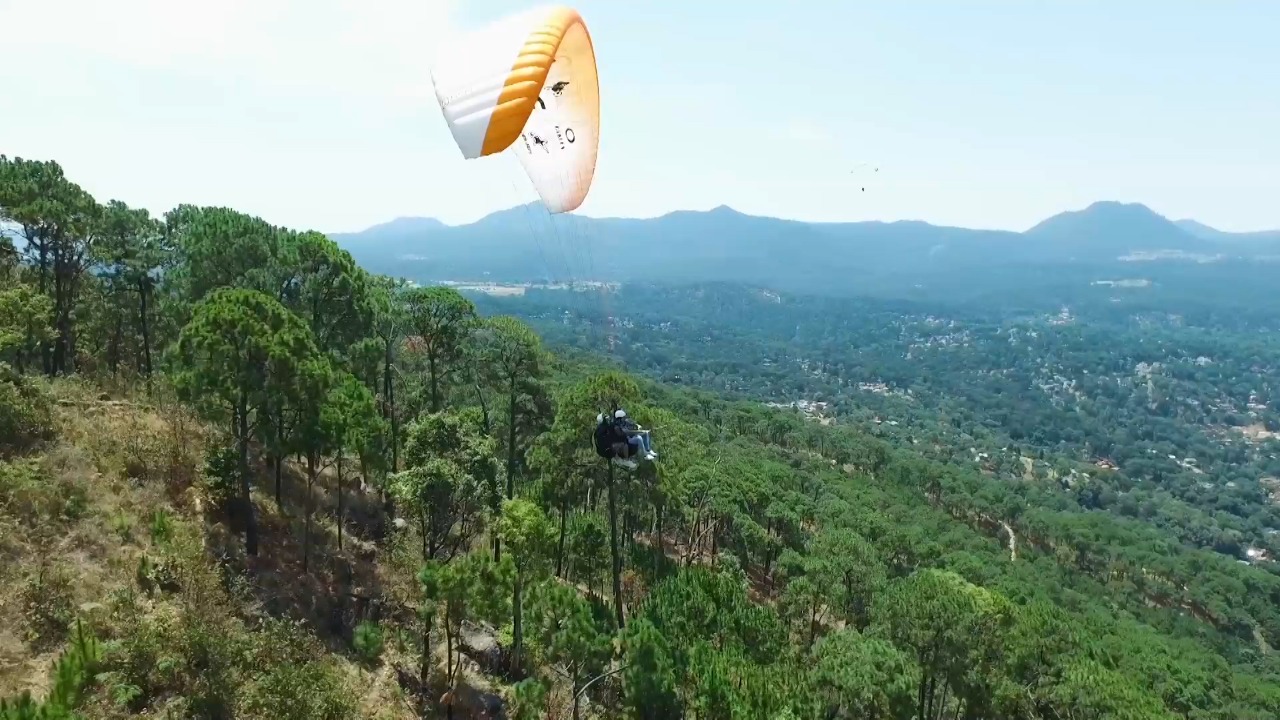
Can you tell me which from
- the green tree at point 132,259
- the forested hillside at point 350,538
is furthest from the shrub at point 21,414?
the green tree at point 132,259

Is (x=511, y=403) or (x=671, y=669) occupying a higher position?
(x=511, y=403)

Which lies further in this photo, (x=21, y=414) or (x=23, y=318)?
(x=23, y=318)

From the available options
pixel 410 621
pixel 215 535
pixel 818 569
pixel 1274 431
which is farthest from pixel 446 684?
pixel 1274 431

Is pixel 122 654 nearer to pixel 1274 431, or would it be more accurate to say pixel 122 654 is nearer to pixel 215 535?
pixel 215 535

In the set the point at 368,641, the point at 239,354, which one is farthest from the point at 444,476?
the point at 239,354

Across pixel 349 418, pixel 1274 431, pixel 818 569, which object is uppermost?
pixel 349 418

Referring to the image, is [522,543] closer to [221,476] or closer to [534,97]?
[221,476]
